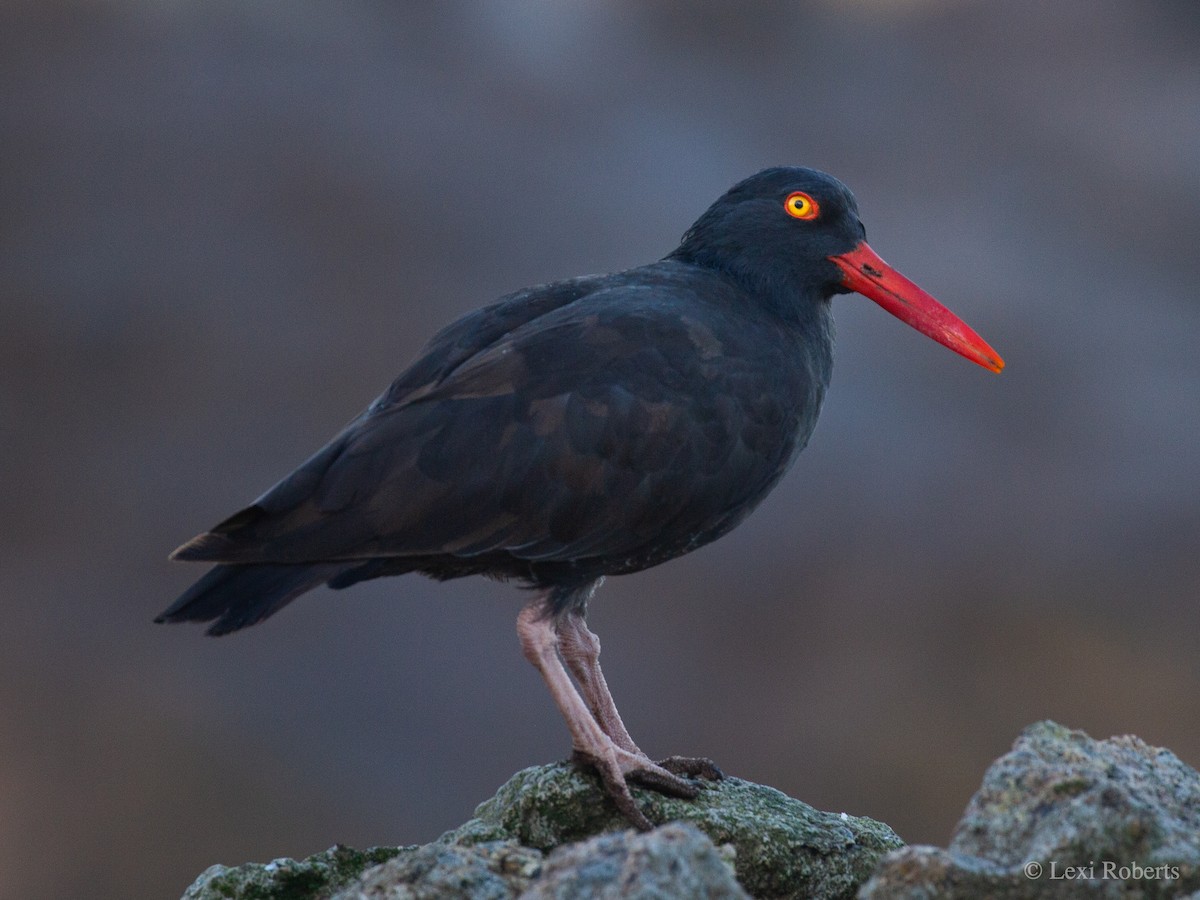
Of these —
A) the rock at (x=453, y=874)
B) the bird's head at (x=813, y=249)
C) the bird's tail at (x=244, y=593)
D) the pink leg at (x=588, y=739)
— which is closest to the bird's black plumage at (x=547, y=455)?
Result: the bird's tail at (x=244, y=593)

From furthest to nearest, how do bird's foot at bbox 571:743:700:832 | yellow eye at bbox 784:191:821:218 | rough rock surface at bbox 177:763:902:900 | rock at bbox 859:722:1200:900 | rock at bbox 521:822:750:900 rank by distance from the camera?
yellow eye at bbox 784:191:821:218
bird's foot at bbox 571:743:700:832
rough rock surface at bbox 177:763:902:900
rock at bbox 859:722:1200:900
rock at bbox 521:822:750:900

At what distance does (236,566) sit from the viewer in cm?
362

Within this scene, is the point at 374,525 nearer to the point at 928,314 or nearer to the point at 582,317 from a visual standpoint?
the point at 582,317

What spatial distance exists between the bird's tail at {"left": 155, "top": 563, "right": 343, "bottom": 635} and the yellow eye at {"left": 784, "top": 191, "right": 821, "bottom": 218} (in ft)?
7.04

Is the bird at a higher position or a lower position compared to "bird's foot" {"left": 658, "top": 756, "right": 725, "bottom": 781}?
higher

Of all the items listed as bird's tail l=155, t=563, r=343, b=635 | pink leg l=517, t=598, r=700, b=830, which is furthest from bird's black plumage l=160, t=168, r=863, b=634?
pink leg l=517, t=598, r=700, b=830

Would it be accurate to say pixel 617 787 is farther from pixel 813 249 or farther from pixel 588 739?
pixel 813 249

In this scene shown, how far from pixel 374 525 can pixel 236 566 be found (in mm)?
408

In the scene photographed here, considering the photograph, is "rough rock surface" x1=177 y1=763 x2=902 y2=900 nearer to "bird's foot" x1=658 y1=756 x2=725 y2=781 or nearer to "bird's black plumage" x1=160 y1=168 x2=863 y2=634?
"bird's foot" x1=658 y1=756 x2=725 y2=781

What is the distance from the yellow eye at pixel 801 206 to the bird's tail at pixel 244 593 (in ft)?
7.04

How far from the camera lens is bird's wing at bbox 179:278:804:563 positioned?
11.9 ft

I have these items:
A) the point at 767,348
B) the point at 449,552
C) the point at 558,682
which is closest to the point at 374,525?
the point at 449,552

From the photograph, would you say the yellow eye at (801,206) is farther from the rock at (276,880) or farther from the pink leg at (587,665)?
the rock at (276,880)

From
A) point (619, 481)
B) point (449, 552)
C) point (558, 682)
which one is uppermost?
point (619, 481)
